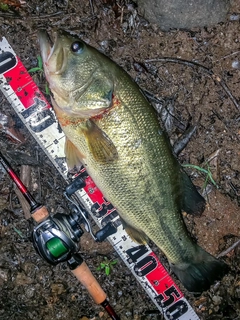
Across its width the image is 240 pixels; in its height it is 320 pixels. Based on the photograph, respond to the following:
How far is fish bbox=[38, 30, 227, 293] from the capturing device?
301 centimetres

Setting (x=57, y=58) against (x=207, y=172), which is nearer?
(x=57, y=58)

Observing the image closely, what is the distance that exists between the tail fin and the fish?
171 millimetres

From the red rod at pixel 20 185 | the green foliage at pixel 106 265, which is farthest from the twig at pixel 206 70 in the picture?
the green foliage at pixel 106 265

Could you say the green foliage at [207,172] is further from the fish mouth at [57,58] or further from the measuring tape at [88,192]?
the fish mouth at [57,58]

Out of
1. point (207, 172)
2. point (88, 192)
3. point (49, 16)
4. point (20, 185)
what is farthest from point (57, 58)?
point (207, 172)

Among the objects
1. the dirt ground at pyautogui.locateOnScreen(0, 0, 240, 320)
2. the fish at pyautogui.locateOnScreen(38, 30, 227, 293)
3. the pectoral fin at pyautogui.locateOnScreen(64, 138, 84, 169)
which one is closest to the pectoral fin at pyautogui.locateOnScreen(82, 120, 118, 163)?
the fish at pyautogui.locateOnScreen(38, 30, 227, 293)

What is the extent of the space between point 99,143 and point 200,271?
4.93 ft

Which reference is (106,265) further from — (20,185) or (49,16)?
(49,16)

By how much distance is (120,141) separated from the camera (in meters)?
3.07

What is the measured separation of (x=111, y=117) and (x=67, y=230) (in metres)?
1.08

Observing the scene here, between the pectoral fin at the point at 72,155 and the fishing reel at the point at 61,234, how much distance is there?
0.84 feet

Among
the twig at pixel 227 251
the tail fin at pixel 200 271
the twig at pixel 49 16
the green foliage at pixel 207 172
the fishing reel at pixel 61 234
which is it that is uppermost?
the twig at pixel 49 16

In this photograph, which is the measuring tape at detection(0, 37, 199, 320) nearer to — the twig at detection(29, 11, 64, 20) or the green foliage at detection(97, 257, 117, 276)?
the green foliage at detection(97, 257, 117, 276)

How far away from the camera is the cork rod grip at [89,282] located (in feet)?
11.8
